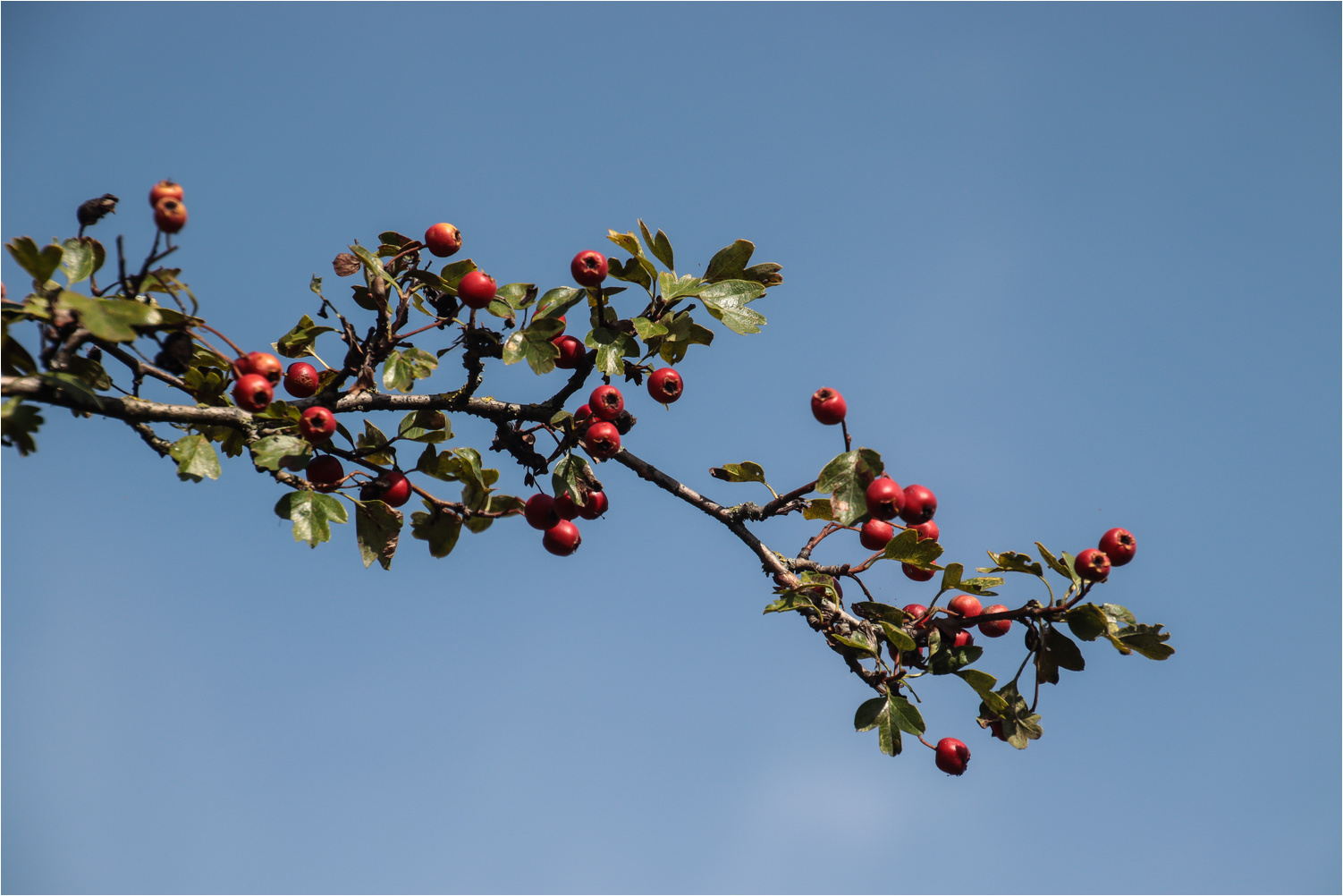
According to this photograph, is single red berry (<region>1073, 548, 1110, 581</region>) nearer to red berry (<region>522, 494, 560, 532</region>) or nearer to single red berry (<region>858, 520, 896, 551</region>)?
single red berry (<region>858, 520, 896, 551</region>)

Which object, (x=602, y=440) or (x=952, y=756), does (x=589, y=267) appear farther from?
(x=952, y=756)

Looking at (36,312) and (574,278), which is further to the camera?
(574,278)

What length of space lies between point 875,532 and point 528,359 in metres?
1.52

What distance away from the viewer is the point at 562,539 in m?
3.72

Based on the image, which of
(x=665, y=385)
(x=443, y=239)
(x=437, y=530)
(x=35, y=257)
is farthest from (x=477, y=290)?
(x=35, y=257)

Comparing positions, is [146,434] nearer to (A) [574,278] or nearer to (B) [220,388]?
(B) [220,388]

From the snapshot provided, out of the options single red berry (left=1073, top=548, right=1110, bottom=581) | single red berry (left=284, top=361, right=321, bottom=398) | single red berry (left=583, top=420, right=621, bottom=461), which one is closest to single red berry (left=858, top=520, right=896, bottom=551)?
single red berry (left=1073, top=548, right=1110, bottom=581)

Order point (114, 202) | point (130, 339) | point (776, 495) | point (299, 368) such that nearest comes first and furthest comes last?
1. point (130, 339)
2. point (114, 202)
3. point (299, 368)
4. point (776, 495)

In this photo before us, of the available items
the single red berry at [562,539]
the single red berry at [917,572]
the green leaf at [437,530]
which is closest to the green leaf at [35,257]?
the green leaf at [437,530]

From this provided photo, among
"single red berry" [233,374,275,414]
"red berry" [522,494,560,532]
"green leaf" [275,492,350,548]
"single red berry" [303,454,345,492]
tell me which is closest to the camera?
"single red berry" [233,374,275,414]

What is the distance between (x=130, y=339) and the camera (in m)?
2.48

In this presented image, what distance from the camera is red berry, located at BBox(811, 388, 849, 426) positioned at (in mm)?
3330

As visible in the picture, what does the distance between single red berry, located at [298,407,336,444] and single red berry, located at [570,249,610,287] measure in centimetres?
100

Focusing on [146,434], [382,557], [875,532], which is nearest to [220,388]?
[146,434]
